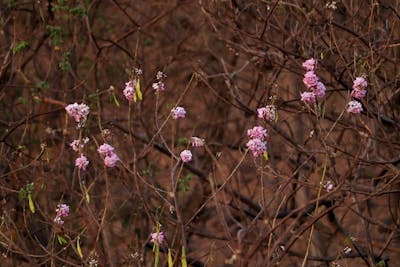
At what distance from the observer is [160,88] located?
3.64 metres

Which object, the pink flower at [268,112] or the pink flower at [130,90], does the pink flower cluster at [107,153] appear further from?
the pink flower at [268,112]

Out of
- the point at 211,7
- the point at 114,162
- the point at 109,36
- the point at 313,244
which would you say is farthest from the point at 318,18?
the point at 109,36

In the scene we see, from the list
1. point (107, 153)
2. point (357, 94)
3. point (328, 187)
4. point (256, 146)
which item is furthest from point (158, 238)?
point (357, 94)

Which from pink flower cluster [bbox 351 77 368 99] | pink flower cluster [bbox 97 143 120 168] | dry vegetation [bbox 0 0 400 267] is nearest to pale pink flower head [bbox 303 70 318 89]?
pink flower cluster [bbox 351 77 368 99]

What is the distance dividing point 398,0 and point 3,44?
11.4 ft

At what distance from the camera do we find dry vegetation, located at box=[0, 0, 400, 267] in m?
4.41

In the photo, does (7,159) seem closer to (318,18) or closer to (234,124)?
(318,18)

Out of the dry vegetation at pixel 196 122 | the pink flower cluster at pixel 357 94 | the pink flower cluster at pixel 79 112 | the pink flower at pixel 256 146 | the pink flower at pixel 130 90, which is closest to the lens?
the pink flower at pixel 256 146

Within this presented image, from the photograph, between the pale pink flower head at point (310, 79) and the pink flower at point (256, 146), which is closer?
the pink flower at point (256, 146)

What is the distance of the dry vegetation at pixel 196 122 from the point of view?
4.41m

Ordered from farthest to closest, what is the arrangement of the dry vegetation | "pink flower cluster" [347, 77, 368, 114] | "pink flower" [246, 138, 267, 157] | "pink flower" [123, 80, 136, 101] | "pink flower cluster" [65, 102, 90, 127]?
the dry vegetation < "pink flower" [123, 80, 136, 101] < "pink flower cluster" [65, 102, 90, 127] < "pink flower cluster" [347, 77, 368, 114] < "pink flower" [246, 138, 267, 157]

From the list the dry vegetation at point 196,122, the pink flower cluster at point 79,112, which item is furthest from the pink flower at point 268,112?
the pink flower cluster at point 79,112

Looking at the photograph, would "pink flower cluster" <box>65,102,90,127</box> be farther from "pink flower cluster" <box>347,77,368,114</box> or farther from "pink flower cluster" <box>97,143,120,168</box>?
"pink flower cluster" <box>347,77,368,114</box>

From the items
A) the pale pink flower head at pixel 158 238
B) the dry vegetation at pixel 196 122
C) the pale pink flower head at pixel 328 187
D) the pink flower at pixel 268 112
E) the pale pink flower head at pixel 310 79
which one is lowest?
the pale pink flower head at pixel 158 238
